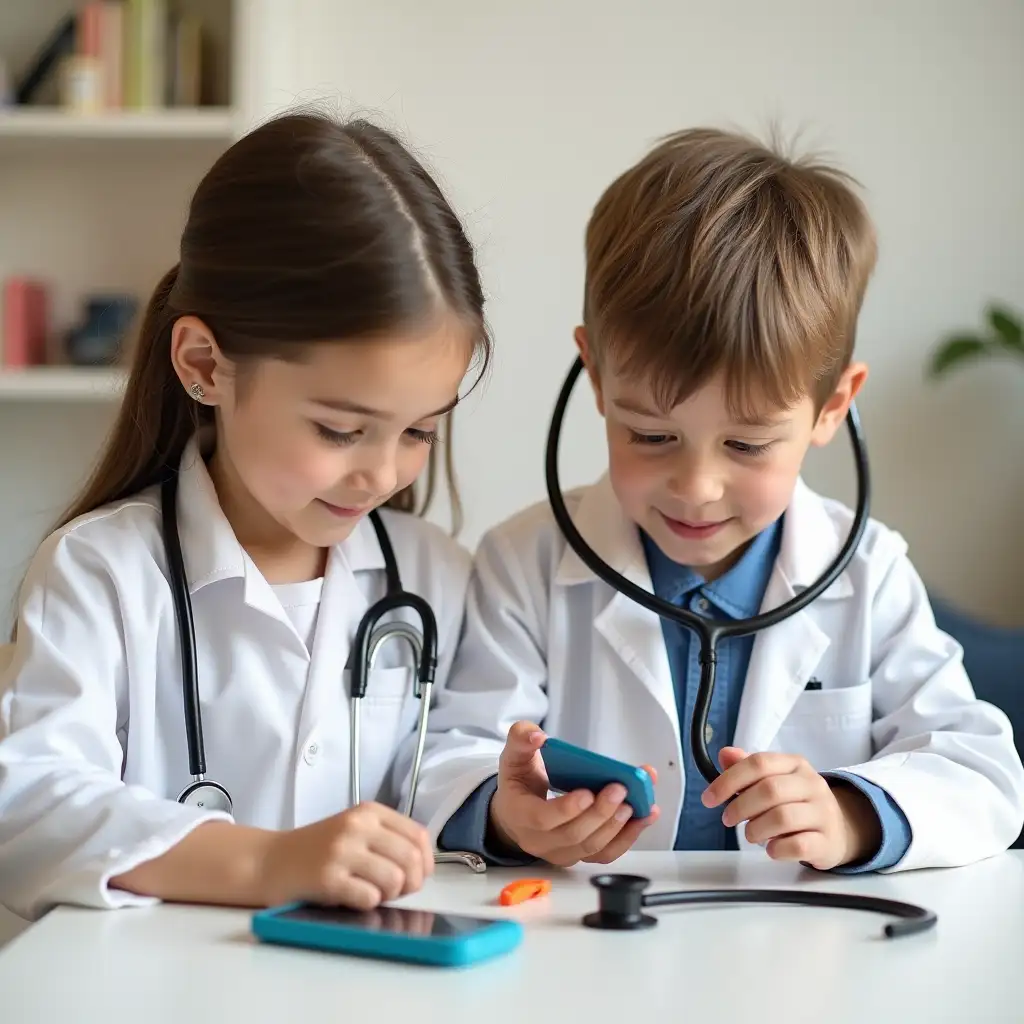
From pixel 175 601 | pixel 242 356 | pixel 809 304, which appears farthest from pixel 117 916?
pixel 809 304

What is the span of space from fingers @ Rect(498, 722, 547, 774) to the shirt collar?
0.36m

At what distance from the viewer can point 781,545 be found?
1.47 m

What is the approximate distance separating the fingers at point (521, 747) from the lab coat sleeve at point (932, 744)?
32 cm

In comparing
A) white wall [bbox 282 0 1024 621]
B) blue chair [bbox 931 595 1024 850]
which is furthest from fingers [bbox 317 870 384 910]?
white wall [bbox 282 0 1024 621]

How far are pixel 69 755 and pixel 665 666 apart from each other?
0.62 meters

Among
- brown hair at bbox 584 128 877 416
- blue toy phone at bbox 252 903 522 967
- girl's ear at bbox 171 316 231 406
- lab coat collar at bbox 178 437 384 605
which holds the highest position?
brown hair at bbox 584 128 877 416

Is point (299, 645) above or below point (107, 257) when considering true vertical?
below

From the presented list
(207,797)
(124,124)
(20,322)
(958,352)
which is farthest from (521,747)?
(20,322)

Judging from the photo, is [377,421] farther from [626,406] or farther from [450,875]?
[450,875]

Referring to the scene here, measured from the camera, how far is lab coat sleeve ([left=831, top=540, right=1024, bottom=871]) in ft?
3.90

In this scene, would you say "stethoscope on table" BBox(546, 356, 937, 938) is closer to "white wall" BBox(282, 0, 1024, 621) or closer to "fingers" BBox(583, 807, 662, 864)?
"fingers" BBox(583, 807, 662, 864)

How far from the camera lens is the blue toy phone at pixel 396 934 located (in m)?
0.82

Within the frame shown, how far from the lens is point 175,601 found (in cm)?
127

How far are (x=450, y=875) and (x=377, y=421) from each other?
41 cm
